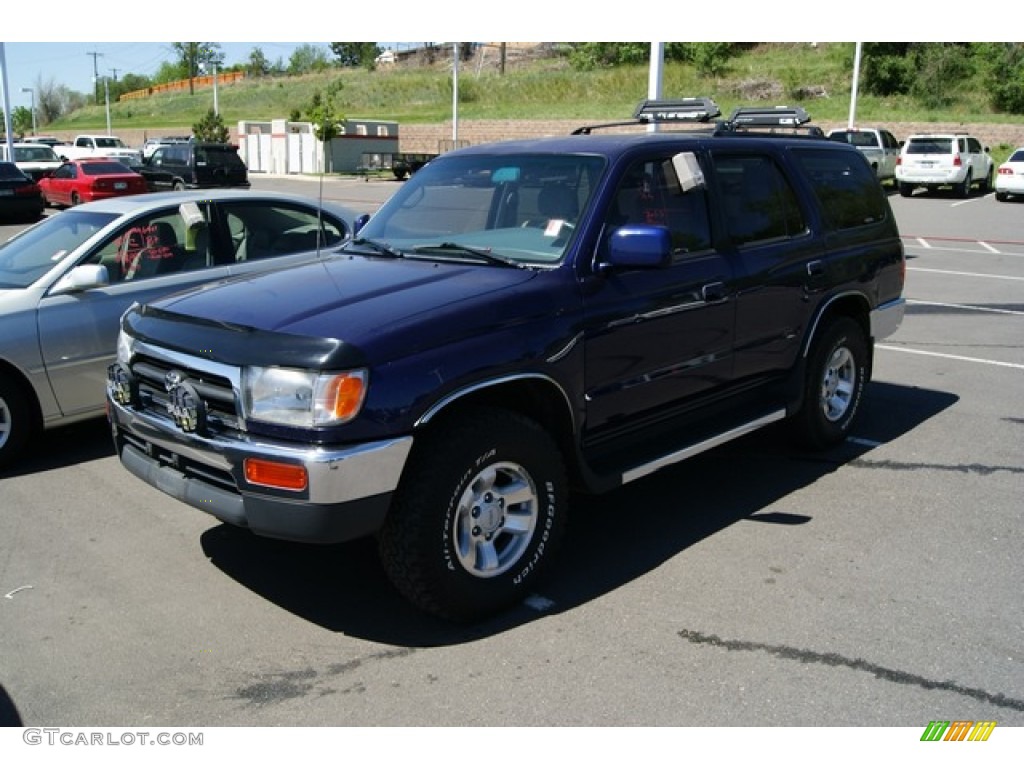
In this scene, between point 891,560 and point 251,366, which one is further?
point 891,560

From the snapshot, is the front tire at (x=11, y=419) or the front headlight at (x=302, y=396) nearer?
the front headlight at (x=302, y=396)

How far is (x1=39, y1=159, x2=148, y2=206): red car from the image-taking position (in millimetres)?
24766

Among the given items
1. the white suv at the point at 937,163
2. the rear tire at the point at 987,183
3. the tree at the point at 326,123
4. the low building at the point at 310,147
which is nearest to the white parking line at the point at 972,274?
the white suv at the point at 937,163

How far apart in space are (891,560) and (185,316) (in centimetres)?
348

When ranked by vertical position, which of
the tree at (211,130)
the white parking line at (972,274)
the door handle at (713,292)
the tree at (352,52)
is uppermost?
the tree at (352,52)

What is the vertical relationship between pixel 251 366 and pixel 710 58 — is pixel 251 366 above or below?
below

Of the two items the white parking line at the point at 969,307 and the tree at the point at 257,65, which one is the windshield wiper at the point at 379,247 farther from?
the tree at the point at 257,65

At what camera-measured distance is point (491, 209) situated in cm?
496

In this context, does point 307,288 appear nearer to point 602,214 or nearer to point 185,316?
point 185,316

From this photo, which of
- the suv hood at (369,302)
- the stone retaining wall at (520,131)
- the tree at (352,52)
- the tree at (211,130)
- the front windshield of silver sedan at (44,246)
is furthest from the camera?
the tree at (352,52)

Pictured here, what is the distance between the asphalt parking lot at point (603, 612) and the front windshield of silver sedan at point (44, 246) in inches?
49.1

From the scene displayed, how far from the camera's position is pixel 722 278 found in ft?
16.9

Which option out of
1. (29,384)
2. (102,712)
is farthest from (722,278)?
(29,384)

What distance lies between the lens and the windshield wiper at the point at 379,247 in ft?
16.1
